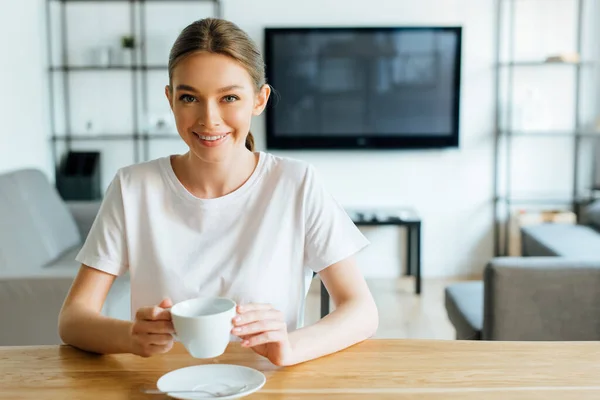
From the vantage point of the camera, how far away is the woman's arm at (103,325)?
1075 millimetres

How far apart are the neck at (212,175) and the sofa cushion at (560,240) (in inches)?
90.1

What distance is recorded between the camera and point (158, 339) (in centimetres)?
109

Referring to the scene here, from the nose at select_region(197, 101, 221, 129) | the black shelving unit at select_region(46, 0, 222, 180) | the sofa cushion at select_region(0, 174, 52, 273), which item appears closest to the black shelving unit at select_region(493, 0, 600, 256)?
the black shelving unit at select_region(46, 0, 222, 180)

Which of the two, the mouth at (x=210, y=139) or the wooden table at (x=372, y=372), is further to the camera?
the mouth at (x=210, y=139)

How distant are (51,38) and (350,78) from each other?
1.95 metres

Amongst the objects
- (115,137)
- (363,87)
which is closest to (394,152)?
(363,87)

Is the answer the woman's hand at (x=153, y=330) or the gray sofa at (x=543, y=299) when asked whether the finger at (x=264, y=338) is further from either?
the gray sofa at (x=543, y=299)

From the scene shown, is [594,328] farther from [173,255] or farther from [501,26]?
[501,26]

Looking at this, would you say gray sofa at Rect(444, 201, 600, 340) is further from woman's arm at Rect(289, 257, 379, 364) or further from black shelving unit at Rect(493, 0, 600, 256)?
black shelving unit at Rect(493, 0, 600, 256)

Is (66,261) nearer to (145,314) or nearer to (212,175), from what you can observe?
(212,175)

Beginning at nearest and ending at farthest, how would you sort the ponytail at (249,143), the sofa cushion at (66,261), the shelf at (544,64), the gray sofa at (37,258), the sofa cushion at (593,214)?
the ponytail at (249,143) → the gray sofa at (37,258) → the sofa cushion at (66,261) → the sofa cushion at (593,214) → the shelf at (544,64)

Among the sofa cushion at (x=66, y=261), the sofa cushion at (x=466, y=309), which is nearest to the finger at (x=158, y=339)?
the sofa cushion at (x=466, y=309)

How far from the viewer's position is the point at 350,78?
15.1ft

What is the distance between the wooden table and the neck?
0.34 meters
